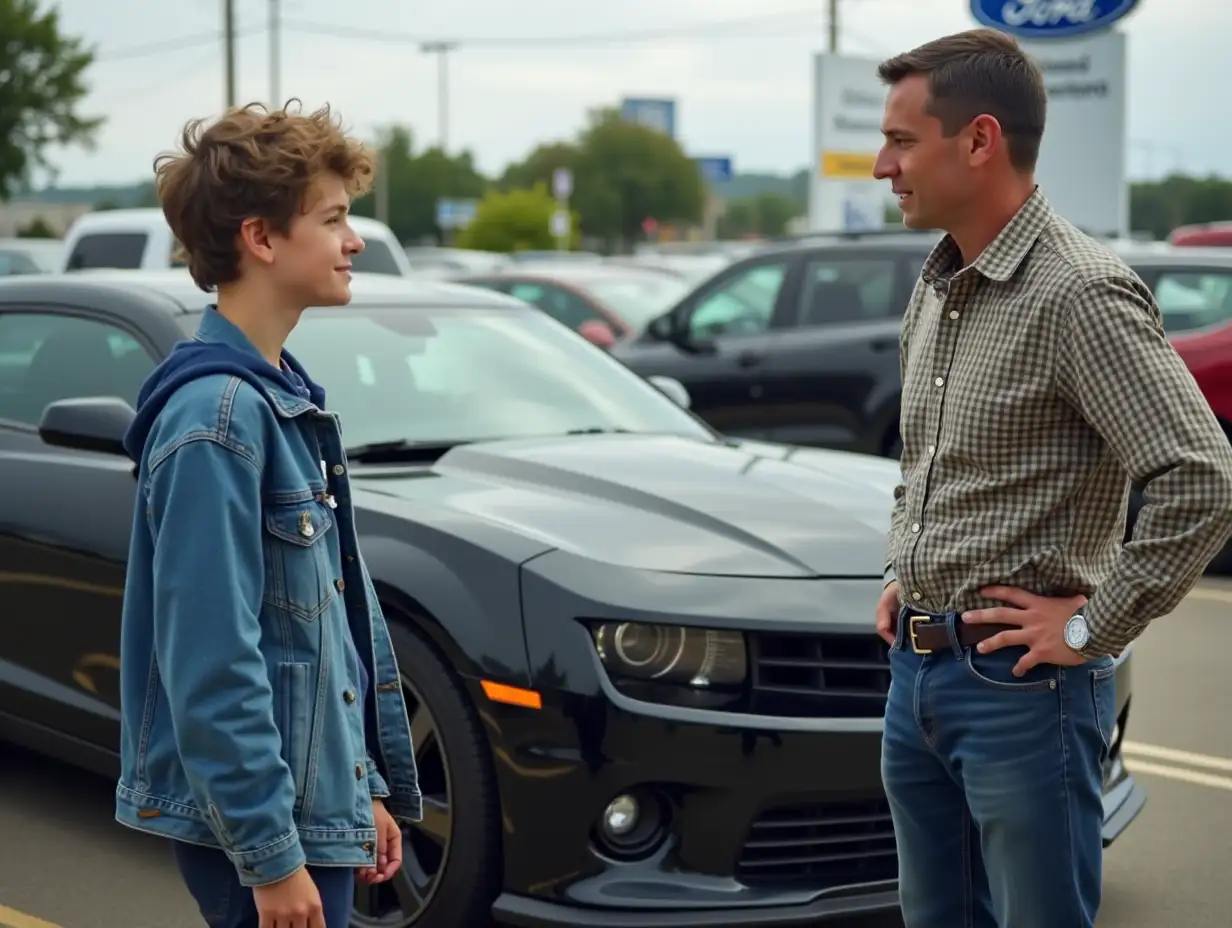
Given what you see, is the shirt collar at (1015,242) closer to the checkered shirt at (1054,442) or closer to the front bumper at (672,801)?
the checkered shirt at (1054,442)

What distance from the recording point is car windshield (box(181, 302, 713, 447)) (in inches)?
203

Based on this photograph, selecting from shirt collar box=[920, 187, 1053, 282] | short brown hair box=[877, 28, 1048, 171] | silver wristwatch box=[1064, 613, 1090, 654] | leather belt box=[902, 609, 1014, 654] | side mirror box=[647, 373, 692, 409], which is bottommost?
leather belt box=[902, 609, 1014, 654]

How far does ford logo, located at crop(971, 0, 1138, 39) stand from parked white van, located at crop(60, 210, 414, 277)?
727 cm

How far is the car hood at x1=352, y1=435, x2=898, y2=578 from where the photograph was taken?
165 inches

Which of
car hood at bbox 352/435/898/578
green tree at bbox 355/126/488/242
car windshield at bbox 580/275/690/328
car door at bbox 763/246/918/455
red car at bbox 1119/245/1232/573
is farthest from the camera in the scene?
green tree at bbox 355/126/488/242

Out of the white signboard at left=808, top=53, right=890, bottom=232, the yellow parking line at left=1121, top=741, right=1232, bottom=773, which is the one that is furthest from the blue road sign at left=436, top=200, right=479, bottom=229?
the yellow parking line at left=1121, top=741, right=1232, bottom=773

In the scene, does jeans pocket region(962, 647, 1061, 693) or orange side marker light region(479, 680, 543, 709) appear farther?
orange side marker light region(479, 680, 543, 709)

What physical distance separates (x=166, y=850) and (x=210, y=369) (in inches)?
114

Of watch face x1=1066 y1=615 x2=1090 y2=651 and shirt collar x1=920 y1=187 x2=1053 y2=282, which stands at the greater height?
shirt collar x1=920 y1=187 x2=1053 y2=282

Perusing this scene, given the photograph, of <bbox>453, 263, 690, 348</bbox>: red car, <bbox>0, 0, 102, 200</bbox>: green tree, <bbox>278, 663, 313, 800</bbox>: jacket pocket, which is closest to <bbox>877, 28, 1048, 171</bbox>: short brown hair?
<bbox>278, 663, 313, 800</bbox>: jacket pocket

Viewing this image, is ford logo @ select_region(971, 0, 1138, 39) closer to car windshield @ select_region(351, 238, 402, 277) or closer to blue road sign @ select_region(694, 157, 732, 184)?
car windshield @ select_region(351, 238, 402, 277)

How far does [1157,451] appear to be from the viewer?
2.51 m

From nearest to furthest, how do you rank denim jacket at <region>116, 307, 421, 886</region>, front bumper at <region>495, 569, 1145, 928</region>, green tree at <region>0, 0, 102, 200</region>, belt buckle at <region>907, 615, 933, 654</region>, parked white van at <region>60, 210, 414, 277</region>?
1. denim jacket at <region>116, 307, 421, 886</region>
2. belt buckle at <region>907, 615, 933, 654</region>
3. front bumper at <region>495, 569, 1145, 928</region>
4. parked white van at <region>60, 210, 414, 277</region>
5. green tree at <region>0, 0, 102, 200</region>

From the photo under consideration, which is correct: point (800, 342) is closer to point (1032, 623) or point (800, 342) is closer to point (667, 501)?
point (667, 501)
